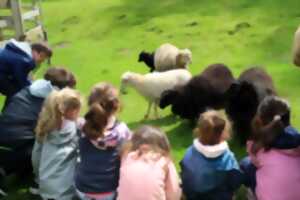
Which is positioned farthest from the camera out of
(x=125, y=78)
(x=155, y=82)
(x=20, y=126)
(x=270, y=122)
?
(x=125, y=78)

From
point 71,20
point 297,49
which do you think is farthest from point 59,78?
point 71,20

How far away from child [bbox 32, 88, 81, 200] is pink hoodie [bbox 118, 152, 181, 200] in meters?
0.87

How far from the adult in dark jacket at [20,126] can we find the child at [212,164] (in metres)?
1.70

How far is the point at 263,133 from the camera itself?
4.12 m

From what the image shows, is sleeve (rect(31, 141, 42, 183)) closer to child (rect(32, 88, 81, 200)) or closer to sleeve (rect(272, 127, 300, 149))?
child (rect(32, 88, 81, 200))

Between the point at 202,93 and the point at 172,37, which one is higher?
the point at 202,93

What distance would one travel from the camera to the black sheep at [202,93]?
20.5 ft

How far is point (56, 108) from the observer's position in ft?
16.0

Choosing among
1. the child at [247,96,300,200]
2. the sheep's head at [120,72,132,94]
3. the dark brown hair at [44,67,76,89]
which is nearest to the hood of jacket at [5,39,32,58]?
the dark brown hair at [44,67,76,89]

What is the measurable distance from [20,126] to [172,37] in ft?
18.5

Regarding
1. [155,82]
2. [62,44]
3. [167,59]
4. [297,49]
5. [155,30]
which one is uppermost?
[297,49]

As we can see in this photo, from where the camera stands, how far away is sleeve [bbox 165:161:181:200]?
412cm

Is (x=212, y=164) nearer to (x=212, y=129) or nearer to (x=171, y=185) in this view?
(x=212, y=129)

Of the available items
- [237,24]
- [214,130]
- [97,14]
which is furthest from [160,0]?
[214,130]
